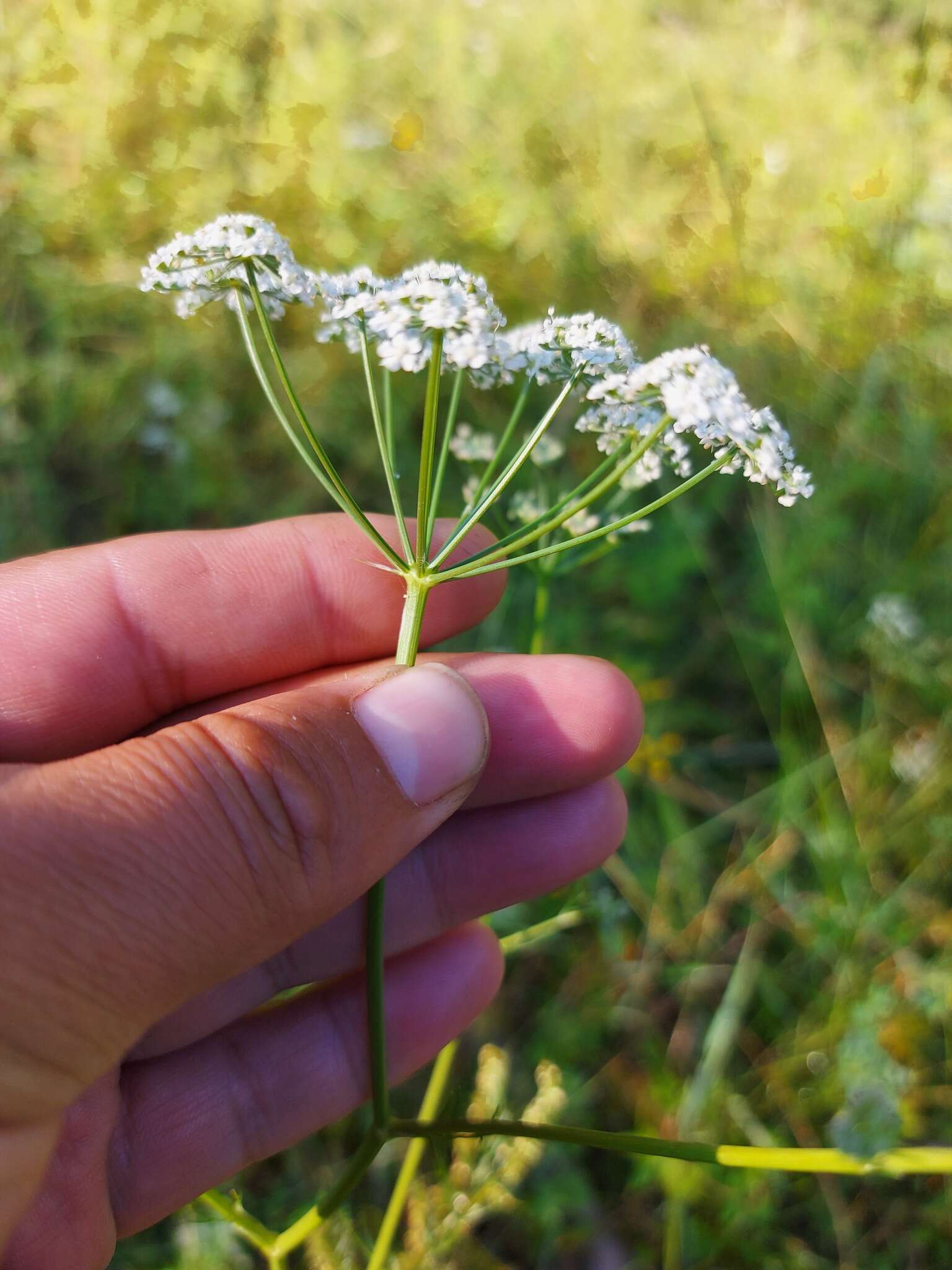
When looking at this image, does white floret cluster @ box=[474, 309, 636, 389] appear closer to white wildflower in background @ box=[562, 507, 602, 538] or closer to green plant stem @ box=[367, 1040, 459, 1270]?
white wildflower in background @ box=[562, 507, 602, 538]

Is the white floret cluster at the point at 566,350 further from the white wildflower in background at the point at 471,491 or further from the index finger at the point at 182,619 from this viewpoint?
the index finger at the point at 182,619

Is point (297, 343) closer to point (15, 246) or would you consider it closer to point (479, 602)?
point (15, 246)

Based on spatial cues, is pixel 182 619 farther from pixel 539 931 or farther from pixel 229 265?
pixel 539 931

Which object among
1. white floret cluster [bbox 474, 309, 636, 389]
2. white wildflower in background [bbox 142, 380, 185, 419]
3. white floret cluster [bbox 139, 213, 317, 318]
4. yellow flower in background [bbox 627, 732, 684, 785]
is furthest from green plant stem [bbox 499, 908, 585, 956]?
white wildflower in background [bbox 142, 380, 185, 419]

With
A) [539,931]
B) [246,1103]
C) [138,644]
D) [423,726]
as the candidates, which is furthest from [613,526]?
[246,1103]

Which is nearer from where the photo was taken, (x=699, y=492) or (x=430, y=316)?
(x=430, y=316)
